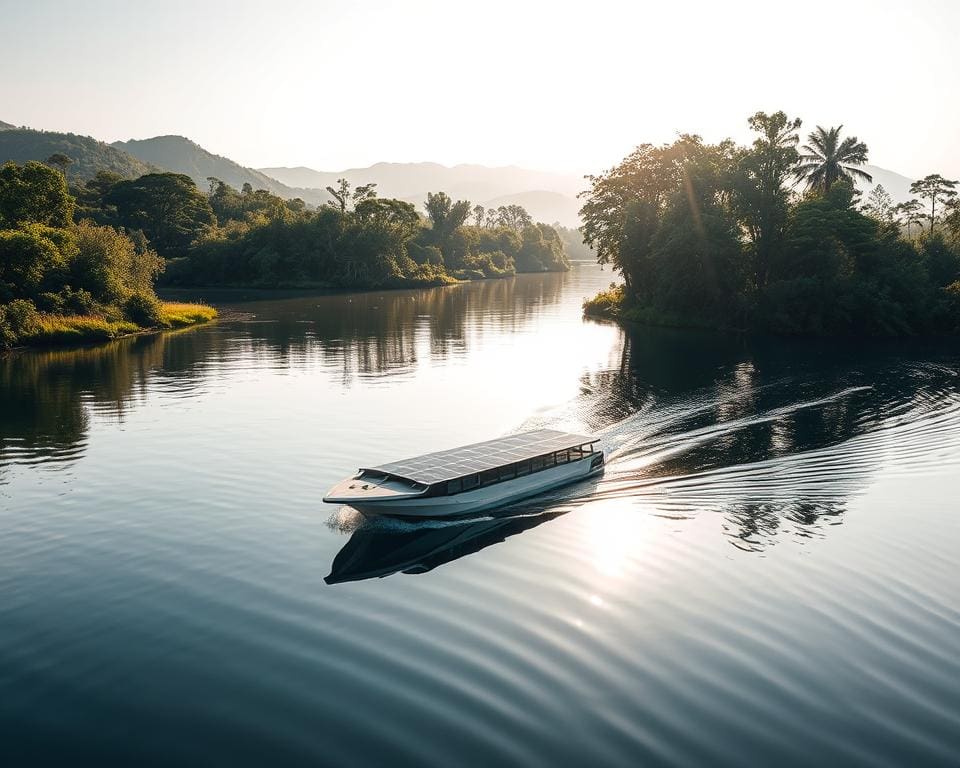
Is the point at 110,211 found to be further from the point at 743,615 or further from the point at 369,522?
the point at 743,615

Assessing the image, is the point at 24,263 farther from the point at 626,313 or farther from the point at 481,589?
the point at 626,313

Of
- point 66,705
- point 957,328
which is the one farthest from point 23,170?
point 957,328

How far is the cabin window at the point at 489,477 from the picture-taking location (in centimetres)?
3170

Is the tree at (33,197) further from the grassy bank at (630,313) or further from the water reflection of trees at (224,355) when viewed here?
the grassy bank at (630,313)

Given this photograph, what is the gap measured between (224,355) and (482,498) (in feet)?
164

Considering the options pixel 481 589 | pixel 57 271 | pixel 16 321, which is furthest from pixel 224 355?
pixel 481 589

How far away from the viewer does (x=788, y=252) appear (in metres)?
88.4

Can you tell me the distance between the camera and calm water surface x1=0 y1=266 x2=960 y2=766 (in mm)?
16578

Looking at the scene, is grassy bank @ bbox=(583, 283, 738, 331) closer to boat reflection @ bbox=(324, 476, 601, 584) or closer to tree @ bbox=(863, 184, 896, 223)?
tree @ bbox=(863, 184, 896, 223)

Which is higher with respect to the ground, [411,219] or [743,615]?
[411,219]

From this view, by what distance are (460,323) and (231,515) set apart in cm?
7386

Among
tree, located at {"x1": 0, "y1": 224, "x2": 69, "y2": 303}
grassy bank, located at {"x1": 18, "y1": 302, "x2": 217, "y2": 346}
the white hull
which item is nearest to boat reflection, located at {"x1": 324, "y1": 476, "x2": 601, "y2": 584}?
the white hull

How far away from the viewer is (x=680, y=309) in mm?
97062

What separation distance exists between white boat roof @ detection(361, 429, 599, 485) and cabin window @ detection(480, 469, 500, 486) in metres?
0.23
